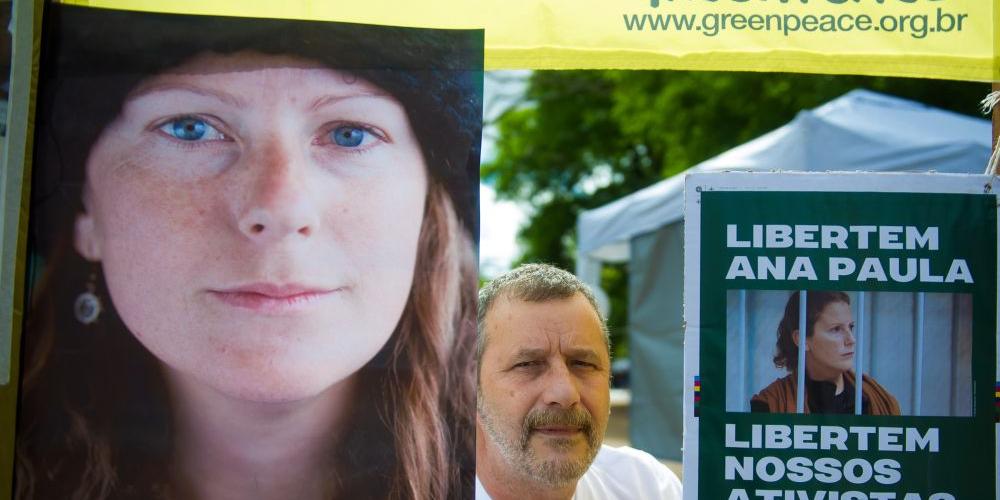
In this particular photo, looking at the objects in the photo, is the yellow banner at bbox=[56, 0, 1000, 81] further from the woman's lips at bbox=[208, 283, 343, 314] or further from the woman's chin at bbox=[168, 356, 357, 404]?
the woman's chin at bbox=[168, 356, 357, 404]

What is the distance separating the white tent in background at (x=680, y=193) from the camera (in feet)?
20.4

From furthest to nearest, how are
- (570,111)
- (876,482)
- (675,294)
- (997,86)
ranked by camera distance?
(570,111), (675,294), (997,86), (876,482)

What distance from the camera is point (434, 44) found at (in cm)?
231

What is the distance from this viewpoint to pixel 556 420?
2.51 meters

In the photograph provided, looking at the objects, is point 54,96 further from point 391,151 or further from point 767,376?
point 767,376

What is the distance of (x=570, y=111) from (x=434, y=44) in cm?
1881

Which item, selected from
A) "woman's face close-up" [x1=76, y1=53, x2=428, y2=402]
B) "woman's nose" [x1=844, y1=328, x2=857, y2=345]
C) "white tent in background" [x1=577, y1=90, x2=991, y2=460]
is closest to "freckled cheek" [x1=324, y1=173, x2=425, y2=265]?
"woman's face close-up" [x1=76, y1=53, x2=428, y2=402]

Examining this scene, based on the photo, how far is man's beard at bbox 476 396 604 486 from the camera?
2.51 metres

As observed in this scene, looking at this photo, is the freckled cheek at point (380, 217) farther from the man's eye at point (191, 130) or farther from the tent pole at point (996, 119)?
Result: the tent pole at point (996, 119)

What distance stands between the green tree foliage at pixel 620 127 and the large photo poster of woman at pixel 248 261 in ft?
32.2

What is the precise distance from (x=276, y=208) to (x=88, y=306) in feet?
1.54

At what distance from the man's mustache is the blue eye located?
0.78 meters

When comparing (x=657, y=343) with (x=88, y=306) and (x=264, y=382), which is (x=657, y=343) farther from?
(x=88, y=306)

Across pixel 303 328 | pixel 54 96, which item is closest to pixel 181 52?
pixel 54 96
